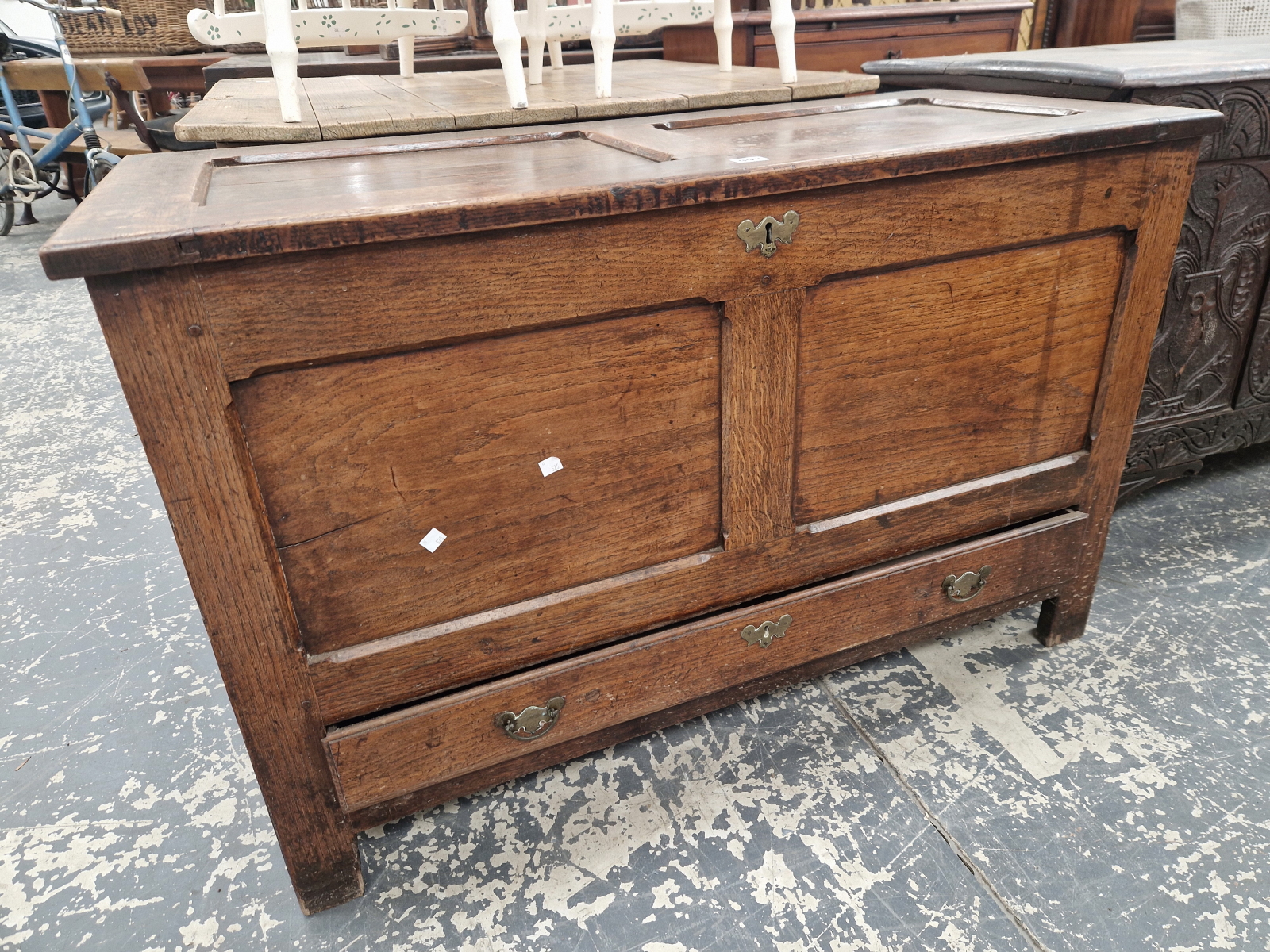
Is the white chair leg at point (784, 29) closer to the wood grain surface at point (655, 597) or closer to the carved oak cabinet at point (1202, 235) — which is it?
the carved oak cabinet at point (1202, 235)

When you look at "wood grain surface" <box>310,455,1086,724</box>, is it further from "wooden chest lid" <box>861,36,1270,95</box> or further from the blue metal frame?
the blue metal frame

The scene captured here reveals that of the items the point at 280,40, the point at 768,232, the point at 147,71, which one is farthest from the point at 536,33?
the point at 147,71

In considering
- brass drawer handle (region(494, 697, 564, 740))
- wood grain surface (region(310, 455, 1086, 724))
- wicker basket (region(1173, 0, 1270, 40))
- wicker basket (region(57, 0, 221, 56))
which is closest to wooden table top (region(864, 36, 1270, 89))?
wood grain surface (region(310, 455, 1086, 724))

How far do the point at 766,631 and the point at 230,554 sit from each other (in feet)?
2.48

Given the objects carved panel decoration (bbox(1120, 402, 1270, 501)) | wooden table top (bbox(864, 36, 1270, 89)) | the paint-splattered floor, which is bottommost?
the paint-splattered floor

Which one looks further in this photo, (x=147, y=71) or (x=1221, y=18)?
(x=147, y=71)

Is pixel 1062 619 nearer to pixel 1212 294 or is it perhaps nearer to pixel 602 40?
pixel 1212 294

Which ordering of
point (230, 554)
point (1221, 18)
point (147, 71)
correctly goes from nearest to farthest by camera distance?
point (230, 554)
point (1221, 18)
point (147, 71)

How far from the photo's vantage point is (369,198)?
0.89m

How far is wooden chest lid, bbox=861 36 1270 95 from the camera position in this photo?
4.64 ft

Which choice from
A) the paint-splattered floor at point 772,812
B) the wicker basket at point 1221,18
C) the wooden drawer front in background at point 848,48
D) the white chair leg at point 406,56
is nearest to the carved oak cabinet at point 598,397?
the paint-splattered floor at point 772,812

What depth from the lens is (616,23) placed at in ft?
5.79

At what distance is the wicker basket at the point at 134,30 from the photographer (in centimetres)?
478

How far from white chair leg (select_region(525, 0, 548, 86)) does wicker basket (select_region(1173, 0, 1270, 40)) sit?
232 cm
